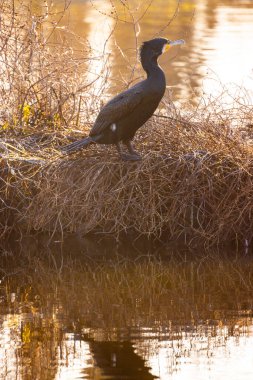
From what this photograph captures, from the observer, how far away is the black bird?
331 inches

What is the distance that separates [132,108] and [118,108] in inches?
4.7

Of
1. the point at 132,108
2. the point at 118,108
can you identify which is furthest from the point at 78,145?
the point at 132,108

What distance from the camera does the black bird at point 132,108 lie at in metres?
8.40

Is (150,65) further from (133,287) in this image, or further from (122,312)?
(122,312)

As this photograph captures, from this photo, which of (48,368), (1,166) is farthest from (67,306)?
(1,166)

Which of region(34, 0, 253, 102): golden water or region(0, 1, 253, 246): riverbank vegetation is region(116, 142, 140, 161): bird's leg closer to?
region(0, 1, 253, 246): riverbank vegetation

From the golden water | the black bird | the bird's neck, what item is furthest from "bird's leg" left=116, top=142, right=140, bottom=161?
the golden water

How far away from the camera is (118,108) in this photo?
8500mm

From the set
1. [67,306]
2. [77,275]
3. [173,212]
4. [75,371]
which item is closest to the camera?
[75,371]

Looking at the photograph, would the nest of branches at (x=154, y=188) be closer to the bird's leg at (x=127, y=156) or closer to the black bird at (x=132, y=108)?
the bird's leg at (x=127, y=156)

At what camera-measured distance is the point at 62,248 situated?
884cm

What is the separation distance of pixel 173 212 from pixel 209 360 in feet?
8.71

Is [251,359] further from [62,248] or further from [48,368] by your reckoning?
[62,248]

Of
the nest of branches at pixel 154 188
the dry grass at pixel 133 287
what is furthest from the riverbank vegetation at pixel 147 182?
the dry grass at pixel 133 287
